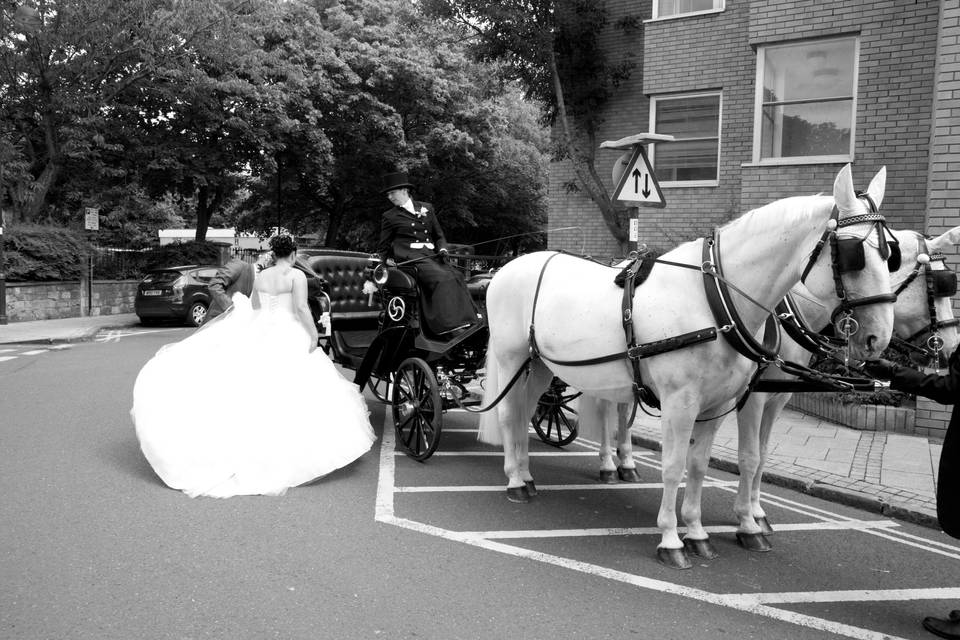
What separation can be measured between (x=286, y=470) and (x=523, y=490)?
1815 millimetres

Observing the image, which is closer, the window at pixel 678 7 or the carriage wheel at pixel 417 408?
the carriage wheel at pixel 417 408

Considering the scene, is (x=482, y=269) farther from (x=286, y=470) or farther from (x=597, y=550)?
(x=597, y=550)

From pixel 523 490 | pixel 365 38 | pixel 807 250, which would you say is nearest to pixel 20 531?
pixel 523 490

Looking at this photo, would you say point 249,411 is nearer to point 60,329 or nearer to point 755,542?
point 755,542

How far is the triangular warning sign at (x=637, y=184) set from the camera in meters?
8.23

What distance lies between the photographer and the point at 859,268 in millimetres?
3711

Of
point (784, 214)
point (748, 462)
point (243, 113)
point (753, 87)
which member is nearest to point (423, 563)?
point (748, 462)

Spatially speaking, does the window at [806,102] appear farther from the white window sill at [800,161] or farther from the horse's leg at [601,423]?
the horse's leg at [601,423]

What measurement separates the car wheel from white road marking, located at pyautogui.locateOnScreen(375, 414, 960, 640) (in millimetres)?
16227

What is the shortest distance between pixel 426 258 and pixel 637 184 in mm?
2670

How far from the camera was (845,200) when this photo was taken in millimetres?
3855

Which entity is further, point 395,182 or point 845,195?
point 395,182

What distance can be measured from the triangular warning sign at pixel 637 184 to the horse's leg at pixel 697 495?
387 cm

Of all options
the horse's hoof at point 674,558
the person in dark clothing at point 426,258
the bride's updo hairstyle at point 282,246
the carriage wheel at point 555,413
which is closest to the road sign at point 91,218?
the bride's updo hairstyle at point 282,246
